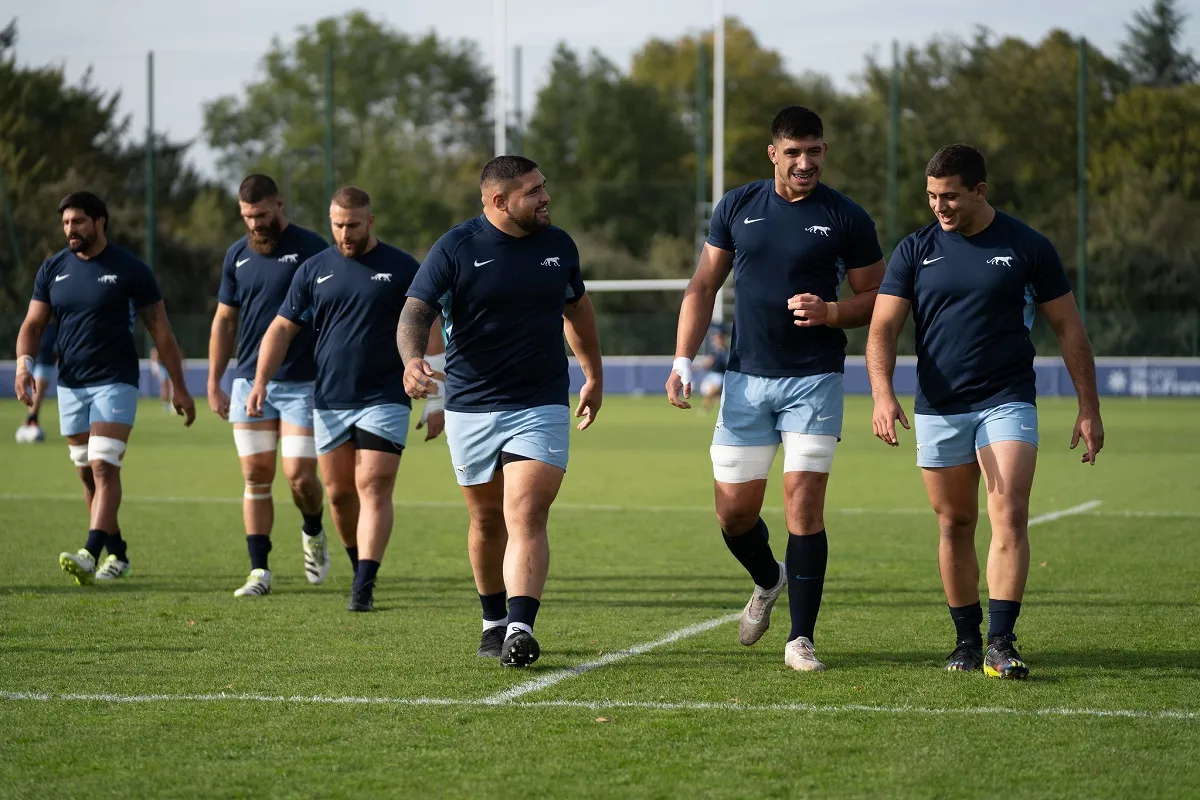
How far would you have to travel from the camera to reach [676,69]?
66.4 metres

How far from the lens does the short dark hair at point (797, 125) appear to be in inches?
277

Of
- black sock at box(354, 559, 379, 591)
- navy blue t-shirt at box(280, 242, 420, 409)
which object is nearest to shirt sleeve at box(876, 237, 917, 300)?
navy blue t-shirt at box(280, 242, 420, 409)

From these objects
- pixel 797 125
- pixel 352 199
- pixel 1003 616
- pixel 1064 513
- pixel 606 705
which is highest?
pixel 797 125

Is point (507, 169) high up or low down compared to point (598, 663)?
up

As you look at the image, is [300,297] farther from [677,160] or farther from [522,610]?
[677,160]

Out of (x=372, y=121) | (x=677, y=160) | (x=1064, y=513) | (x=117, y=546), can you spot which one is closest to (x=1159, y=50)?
(x=677, y=160)

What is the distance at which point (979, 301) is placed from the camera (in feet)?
22.4

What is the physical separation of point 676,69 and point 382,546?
5930 cm

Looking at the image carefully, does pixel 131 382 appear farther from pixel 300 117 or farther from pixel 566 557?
pixel 300 117

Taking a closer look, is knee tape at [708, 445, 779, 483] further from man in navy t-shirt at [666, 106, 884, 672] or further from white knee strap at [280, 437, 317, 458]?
white knee strap at [280, 437, 317, 458]

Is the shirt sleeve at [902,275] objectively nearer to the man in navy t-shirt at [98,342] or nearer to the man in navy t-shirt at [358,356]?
the man in navy t-shirt at [358,356]

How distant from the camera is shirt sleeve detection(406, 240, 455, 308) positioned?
718cm

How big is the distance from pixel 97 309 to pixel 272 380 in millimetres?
1311

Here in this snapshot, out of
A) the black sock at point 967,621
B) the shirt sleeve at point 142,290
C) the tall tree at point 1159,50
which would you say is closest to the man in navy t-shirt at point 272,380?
the shirt sleeve at point 142,290
